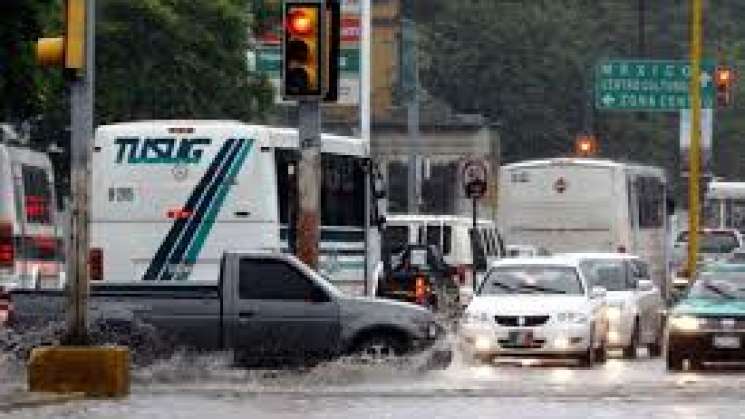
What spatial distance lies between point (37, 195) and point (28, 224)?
3.80 ft

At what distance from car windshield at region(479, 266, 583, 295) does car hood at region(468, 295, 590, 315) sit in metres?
0.36

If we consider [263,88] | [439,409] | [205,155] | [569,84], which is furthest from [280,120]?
[439,409]

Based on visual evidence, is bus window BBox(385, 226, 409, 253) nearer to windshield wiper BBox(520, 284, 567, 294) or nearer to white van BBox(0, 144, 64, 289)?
white van BBox(0, 144, 64, 289)

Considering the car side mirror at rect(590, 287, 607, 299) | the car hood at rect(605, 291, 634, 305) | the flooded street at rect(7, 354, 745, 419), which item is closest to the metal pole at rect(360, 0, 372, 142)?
the car hood at rect(605, 291, 634, 305)

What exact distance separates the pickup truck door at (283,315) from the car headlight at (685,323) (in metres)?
5.06

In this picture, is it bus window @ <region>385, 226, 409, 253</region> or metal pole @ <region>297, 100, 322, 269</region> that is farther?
bus window @ <region>385, 226, 409, 253</region>

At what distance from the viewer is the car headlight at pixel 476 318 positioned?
26500 millimetres

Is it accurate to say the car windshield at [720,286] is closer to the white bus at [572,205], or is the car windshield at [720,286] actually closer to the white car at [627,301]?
the white car at [627,301]

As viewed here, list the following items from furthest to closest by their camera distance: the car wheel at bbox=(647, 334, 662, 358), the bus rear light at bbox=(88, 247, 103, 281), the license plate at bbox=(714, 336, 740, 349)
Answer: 1. the car wheel at bbox=(647, 334, 662, 358)
2. the bus rear light at bbox=(88, 247, 103, 281)
3. the license plate at bbox=(714, 336, 740, 349)

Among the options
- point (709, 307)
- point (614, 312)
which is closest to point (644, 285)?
point (614, 312)

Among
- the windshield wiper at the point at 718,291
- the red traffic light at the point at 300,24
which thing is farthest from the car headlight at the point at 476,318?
the red traffic light at the point at 300,24

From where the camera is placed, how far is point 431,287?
3416cm

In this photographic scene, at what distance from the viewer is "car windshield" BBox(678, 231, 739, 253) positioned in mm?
53094

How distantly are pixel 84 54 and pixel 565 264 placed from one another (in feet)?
35.9
